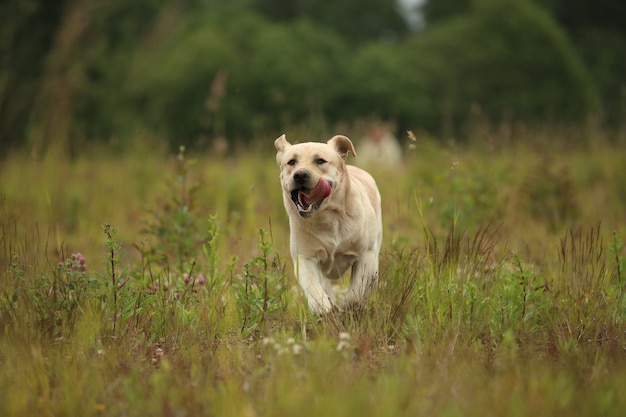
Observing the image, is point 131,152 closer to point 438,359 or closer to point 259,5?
point 438,359

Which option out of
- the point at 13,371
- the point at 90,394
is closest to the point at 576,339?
the point at 90,394

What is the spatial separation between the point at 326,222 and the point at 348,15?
99.7 feet

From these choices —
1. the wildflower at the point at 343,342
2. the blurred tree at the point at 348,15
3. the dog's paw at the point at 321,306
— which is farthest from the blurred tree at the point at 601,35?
the wildflower at the point at 343,342

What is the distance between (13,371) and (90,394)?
1.45 ft

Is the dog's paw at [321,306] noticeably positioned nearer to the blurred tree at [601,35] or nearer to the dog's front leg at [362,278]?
the dog's front leg at [362,278]

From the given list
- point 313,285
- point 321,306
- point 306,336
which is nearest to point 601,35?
point 313,285

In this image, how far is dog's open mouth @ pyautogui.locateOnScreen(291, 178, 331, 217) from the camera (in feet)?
14.4

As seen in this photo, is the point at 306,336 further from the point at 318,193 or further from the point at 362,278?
the point at 318,193

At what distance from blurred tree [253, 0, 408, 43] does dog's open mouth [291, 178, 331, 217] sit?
2779cm

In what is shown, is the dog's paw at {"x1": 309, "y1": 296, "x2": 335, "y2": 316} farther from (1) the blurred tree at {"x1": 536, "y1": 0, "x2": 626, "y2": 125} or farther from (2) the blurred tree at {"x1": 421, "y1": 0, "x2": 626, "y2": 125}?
(1) the blurred tree at {"x1": 536, "y1": 0, "x2": 626, "y2": 125}

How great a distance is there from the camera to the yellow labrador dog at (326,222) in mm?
4414

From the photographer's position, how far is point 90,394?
320cm

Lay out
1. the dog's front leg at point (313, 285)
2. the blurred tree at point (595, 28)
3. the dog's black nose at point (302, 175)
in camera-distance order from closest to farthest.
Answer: the dog's front leg at point (313, 285) < the dog's black nose at point (302, 175) < the blurred tree at point (595, 28)

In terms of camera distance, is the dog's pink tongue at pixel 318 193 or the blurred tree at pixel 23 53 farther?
the blurred tree at pixel 23 53
